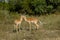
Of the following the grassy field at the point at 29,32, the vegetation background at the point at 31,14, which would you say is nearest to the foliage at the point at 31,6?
the vegetation background at the point at 31,14

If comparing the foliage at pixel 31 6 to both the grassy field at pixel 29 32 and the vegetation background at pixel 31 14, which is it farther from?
the grassy field at pixel 29 32

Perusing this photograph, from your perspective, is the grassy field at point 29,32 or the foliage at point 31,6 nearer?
Answer: the grassy field at point 29,32

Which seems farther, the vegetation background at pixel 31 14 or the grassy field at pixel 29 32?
the vegetation background at pixel 31 14

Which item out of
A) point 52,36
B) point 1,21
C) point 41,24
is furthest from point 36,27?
point 1,21

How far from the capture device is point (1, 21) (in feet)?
55.2

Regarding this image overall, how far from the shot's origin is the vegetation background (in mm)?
13109

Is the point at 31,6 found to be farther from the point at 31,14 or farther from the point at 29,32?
the point at 29,32

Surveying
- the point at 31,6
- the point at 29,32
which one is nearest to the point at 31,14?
the point at 31,6

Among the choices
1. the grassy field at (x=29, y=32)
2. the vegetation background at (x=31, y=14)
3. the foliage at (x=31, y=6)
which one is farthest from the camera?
the foliage at (x=31, y=6)

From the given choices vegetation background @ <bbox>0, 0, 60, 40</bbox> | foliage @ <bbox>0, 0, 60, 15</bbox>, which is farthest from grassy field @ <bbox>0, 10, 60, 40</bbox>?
foliage @ <bbox>0, 0, 60, 15</bbox>

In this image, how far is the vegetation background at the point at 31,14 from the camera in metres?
13.1

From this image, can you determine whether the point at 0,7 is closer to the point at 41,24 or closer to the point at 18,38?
the point at 41,24

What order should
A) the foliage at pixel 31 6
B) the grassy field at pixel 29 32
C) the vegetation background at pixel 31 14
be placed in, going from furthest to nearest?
the foliage at pixel 31 6 → the vegetation background at pixel 31 14 → the grassy field at pixel 29 32

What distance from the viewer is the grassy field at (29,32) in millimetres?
12820
